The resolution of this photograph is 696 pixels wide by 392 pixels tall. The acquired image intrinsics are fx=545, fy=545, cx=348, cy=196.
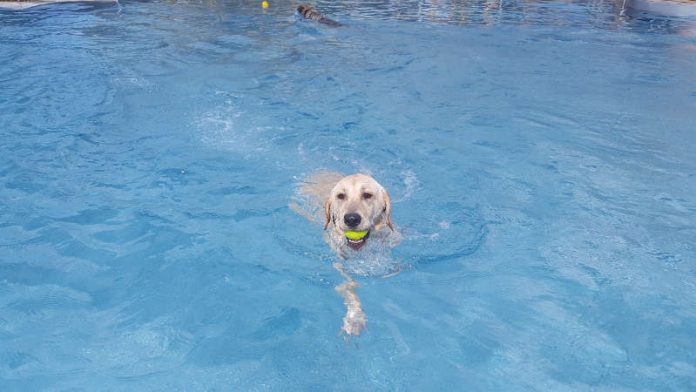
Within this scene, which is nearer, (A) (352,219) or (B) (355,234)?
(A) (352,219)

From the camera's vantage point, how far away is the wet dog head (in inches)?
169

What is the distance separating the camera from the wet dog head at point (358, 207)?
14.0 feet

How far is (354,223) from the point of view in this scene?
422cm

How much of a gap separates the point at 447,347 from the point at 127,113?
6654 millimetres

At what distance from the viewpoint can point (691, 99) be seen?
9.41 meters

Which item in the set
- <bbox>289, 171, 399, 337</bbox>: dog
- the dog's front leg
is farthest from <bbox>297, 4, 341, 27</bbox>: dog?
the dog's front leg

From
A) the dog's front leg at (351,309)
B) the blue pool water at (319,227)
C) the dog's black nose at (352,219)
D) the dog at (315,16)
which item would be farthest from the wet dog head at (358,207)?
the dog at (315,16)

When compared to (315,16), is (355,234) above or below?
below

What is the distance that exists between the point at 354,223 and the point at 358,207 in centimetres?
20

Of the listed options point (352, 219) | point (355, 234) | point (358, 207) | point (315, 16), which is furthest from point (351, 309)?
point (315, 16)

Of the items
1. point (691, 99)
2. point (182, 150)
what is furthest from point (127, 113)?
point (691, 99)

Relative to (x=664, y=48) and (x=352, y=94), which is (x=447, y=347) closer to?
(x=352, y=94)

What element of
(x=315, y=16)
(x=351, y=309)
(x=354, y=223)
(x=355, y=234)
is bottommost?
(x=351, y=309)

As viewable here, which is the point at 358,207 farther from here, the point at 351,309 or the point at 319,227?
the point at 319,227
